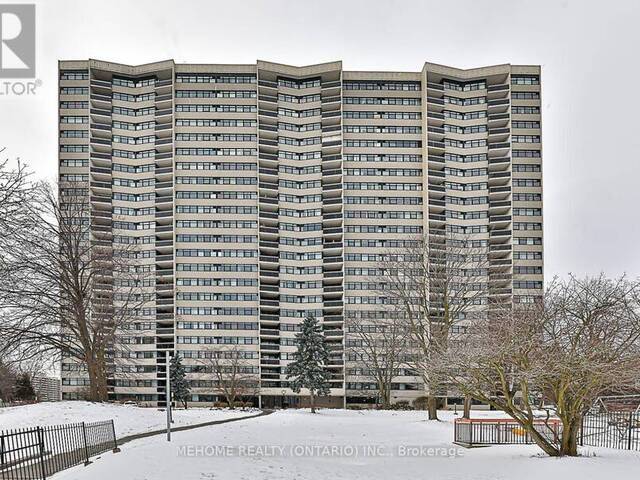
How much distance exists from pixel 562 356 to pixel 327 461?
8315mm

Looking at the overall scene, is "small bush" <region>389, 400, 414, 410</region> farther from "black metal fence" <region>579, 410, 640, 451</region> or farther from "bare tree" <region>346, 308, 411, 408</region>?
"black metal fence" <region>579, 410, 640, 451</region>

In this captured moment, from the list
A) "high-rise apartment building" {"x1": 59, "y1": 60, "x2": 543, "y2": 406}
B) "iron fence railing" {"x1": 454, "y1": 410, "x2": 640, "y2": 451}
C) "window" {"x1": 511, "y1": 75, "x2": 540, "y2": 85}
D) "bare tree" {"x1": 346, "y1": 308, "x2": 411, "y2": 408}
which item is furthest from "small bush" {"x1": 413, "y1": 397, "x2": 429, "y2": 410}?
"iron fence railing" {"x1": 454, "y1": 410, "x2": 640, "y2": 451}

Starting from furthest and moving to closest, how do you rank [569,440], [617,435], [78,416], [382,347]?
[382,347] < [617,435] < [78,416] < [569,440]

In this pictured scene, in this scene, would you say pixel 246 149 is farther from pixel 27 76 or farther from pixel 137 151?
pixel 27 76

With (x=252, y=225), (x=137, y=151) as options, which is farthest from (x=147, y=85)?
(x=252, y=225)

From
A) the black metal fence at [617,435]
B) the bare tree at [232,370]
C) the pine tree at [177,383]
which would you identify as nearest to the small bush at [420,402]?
the bare tree at [232,370]

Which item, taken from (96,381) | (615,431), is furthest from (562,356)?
(96,381)

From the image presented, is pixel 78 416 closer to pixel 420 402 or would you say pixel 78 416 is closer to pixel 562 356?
pixel 562 356

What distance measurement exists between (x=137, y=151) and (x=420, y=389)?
53.5 metres

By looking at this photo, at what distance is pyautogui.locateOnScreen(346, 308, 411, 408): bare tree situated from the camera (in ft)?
199

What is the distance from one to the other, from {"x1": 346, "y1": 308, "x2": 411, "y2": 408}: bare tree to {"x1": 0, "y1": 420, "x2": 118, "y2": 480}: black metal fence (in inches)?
1119

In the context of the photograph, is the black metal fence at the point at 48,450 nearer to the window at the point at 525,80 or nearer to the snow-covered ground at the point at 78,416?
the snow-covered ground at the point at 78,416

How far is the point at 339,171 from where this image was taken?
97.2 meters

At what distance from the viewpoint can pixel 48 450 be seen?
17.1 m
